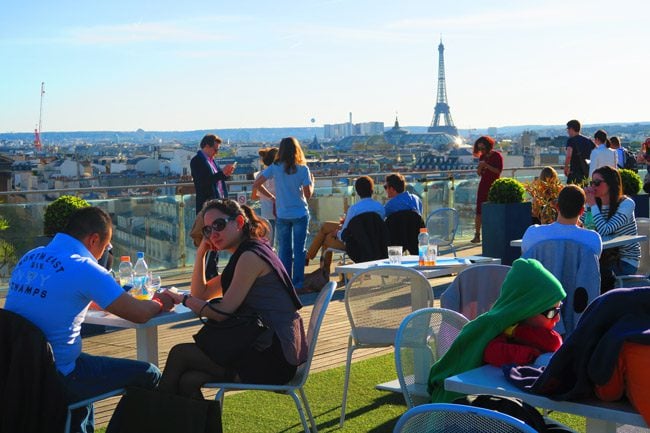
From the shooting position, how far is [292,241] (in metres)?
9.75

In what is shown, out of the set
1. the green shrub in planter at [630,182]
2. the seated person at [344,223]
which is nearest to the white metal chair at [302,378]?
the seated person at [344,223]

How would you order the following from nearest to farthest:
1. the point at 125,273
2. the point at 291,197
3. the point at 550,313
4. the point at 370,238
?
the point at 550,313 → the point at 125,273 → the point at 370,238 → the point at 291,197

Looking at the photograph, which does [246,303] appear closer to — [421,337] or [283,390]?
[283,390]

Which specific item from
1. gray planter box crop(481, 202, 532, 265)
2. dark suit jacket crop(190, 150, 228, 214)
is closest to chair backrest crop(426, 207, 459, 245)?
gray planter box crop(481, 202, 532, 265)

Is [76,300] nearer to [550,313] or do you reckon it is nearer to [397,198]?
[550,313]

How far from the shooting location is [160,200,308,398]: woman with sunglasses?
4520 mm

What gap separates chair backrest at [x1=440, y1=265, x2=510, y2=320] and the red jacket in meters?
1.38

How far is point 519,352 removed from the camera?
3494 mm

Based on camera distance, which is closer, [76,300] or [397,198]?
[76,300]

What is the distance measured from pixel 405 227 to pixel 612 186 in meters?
2.33

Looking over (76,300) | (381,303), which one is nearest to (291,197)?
(381,303)

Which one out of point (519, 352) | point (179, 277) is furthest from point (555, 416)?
point (179, 277)

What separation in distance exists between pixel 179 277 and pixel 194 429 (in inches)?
306

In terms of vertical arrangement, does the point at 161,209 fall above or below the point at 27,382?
above
